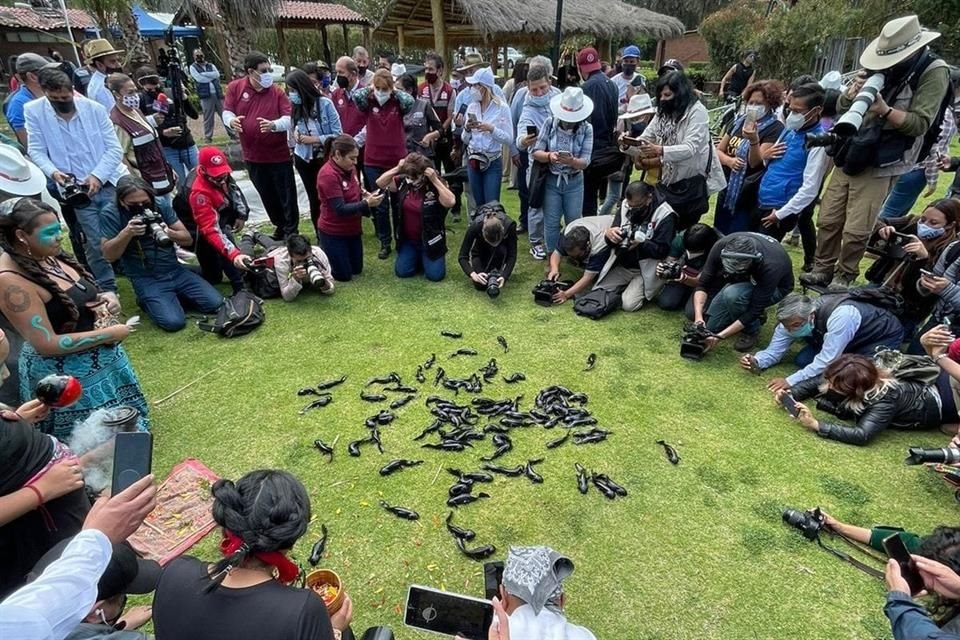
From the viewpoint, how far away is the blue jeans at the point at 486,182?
24.6 ft

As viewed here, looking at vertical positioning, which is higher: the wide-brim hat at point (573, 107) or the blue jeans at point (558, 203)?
the wide-brim hat at point (573, 107)

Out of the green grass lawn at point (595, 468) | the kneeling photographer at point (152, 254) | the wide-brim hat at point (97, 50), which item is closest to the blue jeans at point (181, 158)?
the wide-brim hat at point (97, 50)

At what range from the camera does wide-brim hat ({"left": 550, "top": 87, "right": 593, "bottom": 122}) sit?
20.5 feet

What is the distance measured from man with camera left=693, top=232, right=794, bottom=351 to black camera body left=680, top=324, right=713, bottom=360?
0.17 feet

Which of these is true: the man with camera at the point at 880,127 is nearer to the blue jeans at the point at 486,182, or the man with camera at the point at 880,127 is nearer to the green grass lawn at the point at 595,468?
the green grass lawn at the point at 595,468

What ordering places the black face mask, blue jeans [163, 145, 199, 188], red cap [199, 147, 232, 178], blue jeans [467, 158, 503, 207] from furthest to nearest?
blue jeans [163, 145, 199, 188], blue jeans [467, 158, 503, 207], red cap [199, 147, 232, 178], the black face mask

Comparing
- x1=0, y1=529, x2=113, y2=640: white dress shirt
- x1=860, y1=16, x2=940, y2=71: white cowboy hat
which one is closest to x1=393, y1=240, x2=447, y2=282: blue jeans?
x1=860, y1=16, x2=940, y2=71: white cowboy hat

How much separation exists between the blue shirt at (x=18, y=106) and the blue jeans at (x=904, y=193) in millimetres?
10153

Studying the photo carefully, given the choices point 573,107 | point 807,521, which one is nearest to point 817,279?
point 573,107

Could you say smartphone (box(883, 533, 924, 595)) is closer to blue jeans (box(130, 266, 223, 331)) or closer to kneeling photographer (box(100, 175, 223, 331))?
kneeling photographer (box(100, 175, 223, 331))

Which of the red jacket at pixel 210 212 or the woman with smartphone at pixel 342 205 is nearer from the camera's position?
the red jacket at pixel 210 212

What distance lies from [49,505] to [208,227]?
4232 mm

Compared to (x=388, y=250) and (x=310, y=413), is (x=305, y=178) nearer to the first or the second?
(x=388, y=250)

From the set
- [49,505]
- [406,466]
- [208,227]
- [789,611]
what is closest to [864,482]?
[789,611]
